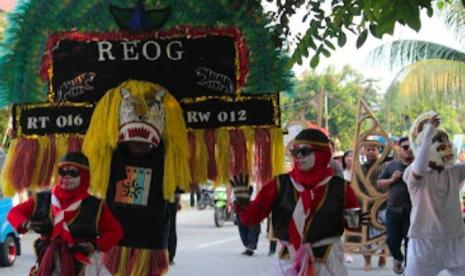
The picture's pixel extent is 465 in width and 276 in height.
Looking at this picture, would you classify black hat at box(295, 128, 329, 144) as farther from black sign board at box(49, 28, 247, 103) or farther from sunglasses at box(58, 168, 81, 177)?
sunglasses at box(58, 168, 81, 177)

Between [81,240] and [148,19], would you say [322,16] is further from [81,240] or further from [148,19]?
[81,240]

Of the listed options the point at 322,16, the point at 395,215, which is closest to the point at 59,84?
the point at 322,16

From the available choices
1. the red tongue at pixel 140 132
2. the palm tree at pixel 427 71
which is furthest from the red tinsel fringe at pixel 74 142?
the palm tree at pixel 427 71

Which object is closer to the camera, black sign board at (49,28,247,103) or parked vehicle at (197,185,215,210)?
black sign board at (49,28,247,103)

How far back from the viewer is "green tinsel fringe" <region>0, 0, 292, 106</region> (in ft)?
20.6

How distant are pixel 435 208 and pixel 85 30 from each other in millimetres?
2953

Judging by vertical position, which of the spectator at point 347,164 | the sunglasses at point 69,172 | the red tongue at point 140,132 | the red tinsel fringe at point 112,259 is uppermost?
the red tongue at point 140,132

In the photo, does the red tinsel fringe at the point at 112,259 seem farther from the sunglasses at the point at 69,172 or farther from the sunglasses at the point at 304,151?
the sunglasses at the point at 304,151

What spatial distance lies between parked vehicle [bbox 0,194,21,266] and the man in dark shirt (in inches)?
208

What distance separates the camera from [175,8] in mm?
6406

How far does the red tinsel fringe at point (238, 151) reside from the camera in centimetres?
629

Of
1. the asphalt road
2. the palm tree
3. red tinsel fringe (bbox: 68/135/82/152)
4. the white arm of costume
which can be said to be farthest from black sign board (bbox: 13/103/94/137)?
the palm tree

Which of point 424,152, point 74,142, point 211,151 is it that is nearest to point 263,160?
point 211,151

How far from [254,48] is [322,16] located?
21.7 inches
